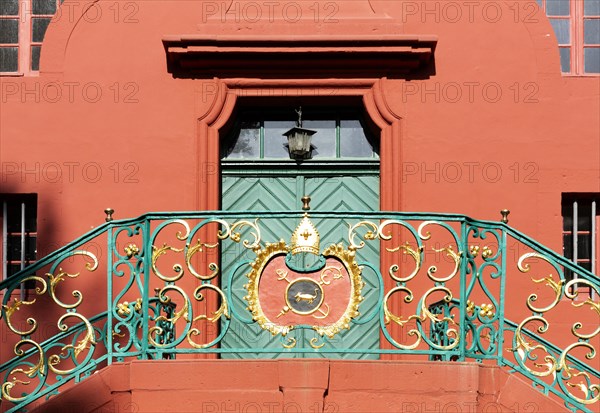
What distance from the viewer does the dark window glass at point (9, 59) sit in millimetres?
12523

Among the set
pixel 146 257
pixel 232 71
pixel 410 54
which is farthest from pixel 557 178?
pixel 146 257

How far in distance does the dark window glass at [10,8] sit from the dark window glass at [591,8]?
18.5 feet

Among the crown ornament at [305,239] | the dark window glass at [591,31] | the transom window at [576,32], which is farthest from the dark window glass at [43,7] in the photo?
the dark window glass at [591,31]

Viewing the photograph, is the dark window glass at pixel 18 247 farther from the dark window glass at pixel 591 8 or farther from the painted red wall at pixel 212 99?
the dark window glass at pixel 591 8

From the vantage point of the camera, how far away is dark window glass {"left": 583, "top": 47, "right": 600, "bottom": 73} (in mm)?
12562

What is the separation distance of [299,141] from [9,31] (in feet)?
10.2

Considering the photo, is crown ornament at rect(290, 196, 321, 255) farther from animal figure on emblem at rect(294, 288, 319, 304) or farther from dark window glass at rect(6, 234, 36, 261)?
dark window glass at rect(6, 234, 36, 261)

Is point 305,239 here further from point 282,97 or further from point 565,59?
point 565,59

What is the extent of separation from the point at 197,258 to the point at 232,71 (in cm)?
183

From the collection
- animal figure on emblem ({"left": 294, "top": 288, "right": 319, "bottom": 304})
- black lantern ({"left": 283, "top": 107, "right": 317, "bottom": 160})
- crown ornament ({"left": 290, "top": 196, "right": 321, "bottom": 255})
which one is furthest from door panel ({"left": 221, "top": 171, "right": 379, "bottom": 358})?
animal figure on emblem ({"left": 294, "top": 288, "right": 319, "bottom": 304})

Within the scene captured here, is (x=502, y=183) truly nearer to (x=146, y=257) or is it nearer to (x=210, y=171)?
(x=210, y=171)

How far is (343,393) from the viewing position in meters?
9.16

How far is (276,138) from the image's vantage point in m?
12.5

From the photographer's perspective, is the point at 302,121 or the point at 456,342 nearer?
the point at 456,342
